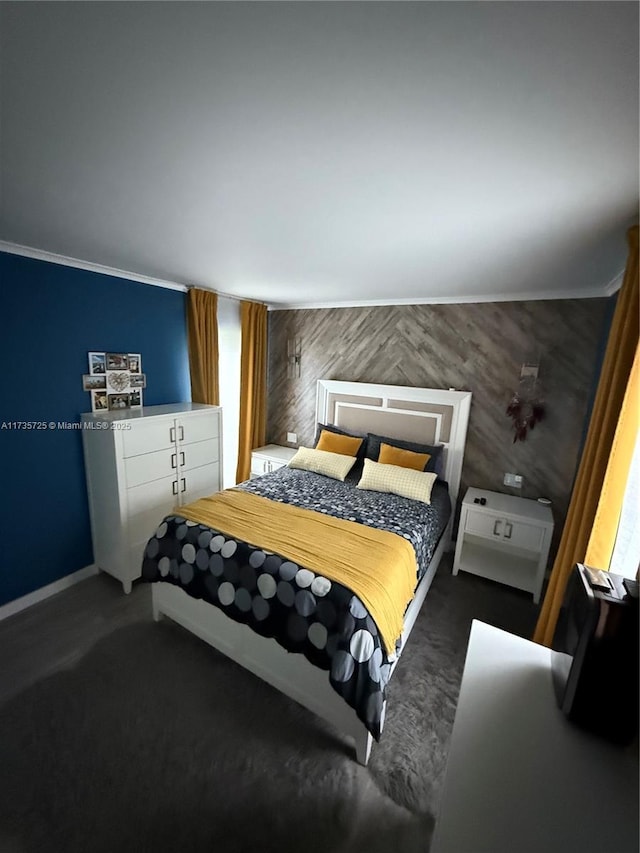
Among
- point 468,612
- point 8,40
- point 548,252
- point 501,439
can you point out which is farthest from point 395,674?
point 8,40

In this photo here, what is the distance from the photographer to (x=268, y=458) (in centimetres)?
390

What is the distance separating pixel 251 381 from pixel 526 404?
9.11 ft

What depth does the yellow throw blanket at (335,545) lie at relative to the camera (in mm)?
1692

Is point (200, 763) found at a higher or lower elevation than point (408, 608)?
lower

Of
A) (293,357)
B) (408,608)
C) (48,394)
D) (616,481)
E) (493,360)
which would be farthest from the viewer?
(293,357)

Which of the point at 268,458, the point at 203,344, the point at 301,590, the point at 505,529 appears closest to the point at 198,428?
the point at 203,344

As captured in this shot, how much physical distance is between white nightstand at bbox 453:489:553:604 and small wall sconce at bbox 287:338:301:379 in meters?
2.28

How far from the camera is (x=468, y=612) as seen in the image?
2.54 meters

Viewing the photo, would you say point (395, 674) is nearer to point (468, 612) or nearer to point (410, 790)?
point (410, 790)

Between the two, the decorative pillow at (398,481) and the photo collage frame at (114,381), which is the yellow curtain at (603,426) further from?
the photo collage frame at (114,381)

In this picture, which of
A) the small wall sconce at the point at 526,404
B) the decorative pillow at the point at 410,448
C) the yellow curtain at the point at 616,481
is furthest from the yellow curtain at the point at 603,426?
the decorative pillow at the point at 410,448

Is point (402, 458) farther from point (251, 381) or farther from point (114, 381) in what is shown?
point (114, 381)

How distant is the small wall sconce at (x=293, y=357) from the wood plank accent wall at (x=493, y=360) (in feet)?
0.77

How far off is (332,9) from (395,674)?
2664 mm
